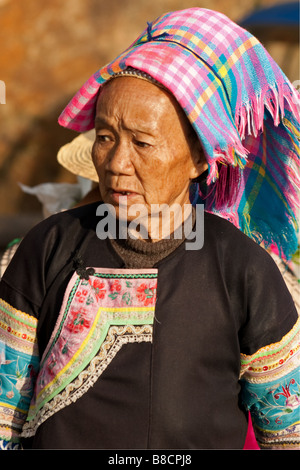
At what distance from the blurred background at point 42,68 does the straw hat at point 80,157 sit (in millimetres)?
1684

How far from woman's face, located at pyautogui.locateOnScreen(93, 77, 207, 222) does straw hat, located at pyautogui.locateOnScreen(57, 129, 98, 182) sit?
2.05 meters

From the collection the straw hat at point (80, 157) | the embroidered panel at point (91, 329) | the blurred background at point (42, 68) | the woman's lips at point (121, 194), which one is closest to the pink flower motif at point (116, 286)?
the embroidered panel at point (91, 329)

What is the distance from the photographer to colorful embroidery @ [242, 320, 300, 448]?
7.06 feet

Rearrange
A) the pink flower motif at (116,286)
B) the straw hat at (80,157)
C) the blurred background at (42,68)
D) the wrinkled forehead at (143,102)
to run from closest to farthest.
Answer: the wrinkled forehead at (143,102) < the pink flower motif at (116,286) < the straw hat at (80,157) < the blurred background at (42,68)

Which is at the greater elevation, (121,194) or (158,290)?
(121,194)

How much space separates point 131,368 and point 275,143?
2.82 feet

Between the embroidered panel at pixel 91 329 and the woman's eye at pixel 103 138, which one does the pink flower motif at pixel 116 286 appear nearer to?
the embroidered panel at pixel 91 329

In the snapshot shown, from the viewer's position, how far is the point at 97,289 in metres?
2.12

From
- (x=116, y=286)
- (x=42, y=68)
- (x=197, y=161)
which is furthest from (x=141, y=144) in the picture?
(x=42, y=68)

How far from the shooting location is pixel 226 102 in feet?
6.88

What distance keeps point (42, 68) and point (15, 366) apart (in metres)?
4.30

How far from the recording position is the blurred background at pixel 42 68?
19.6ft

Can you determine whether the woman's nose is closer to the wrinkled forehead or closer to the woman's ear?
the wrinkled forehead

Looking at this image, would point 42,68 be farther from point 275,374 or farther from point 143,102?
point 275,374
